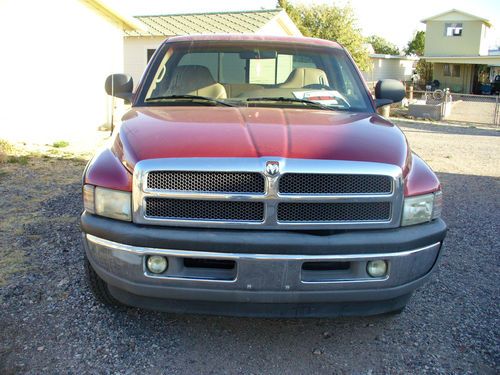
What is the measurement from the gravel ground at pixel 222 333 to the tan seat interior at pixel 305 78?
193cm

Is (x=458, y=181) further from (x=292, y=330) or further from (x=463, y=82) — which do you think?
(x=463, y=82)

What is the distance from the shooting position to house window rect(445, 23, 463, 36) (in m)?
44.9

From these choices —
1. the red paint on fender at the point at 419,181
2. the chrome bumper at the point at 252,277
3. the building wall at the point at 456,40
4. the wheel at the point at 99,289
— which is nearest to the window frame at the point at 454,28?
the building wall at the point at 456,40

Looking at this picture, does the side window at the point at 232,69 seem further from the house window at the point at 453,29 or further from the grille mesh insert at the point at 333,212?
the house window at the point at 453,29

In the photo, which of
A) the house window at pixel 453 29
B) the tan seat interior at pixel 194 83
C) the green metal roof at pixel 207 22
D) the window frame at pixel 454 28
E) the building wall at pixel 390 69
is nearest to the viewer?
the tan seat interior at pixel 194 83

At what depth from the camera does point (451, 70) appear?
153 ft

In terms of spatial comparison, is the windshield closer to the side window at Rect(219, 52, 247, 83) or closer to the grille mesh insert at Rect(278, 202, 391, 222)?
the side window at Rect(219, 52, 247, 83)

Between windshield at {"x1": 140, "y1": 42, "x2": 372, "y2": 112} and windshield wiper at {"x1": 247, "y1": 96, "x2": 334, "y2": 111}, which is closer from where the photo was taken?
windshield wiper at {"x1": 247, "y1": 96, "x2": 334, "y2": 111}

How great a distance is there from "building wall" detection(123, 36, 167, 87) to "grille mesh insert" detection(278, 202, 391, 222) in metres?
21.7

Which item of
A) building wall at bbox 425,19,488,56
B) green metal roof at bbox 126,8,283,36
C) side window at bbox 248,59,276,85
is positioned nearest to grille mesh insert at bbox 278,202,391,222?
side window at bbox 248,59,276,85

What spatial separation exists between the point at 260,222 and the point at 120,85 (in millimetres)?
2444

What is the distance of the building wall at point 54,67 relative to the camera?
1066cm

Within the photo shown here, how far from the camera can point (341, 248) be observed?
9.26 ft

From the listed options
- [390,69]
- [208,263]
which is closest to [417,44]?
[390,69]
